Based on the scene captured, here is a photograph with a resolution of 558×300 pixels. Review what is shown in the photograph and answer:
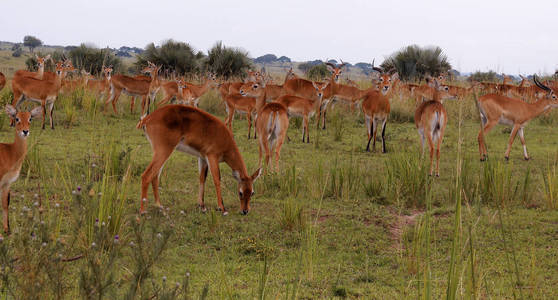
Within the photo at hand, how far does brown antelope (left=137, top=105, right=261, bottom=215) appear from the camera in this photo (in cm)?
554

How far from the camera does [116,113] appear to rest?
1420cm

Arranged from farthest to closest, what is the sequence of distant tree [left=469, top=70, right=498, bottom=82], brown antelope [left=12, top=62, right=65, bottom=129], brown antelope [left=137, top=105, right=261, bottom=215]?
distant tree [left=469, top=70, right=498, bottom=82] < brown antelope [left=12, top=62, right=65, bottom=129] < brown antelope [left=137, top=105, right=261, bottom=215]

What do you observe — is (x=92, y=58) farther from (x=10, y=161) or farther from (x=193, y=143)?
(x=10, y=161)

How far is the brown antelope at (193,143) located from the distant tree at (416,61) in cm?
2377

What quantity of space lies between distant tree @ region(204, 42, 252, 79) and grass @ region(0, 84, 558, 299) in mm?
18020

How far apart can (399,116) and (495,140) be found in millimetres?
3716

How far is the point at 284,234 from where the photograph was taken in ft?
16.8

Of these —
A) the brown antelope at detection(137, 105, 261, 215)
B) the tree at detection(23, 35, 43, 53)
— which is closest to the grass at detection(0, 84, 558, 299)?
the brown antelope at detection(137, 105, 261, 215)

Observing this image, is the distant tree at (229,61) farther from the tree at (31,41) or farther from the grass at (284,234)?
the tree at (31,41)

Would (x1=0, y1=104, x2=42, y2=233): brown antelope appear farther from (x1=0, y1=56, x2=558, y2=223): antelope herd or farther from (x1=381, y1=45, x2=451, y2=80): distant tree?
(x1=381, y1=45, x2=451, y2=80): distant tree

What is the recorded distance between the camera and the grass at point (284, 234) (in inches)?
98.9

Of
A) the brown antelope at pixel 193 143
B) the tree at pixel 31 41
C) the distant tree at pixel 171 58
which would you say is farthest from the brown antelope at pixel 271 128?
the tree at pixel 31 41

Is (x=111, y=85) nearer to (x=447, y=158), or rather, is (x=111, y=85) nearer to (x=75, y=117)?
(x=75, y=117)

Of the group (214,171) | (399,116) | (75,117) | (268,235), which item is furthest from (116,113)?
(268,235)
